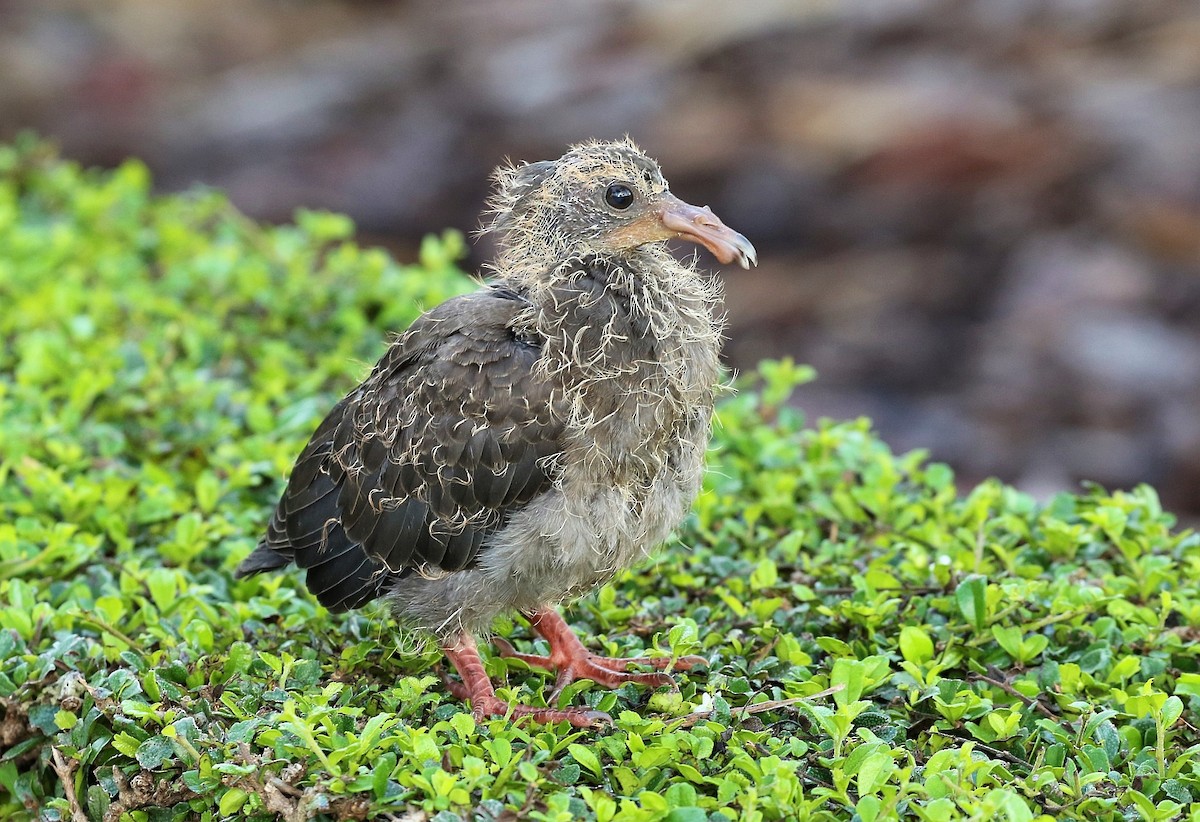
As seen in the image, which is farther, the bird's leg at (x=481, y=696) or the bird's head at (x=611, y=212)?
the bird's head at (x=611, y=212)

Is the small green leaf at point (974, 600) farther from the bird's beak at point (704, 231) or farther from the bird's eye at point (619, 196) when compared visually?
the bird's eye at point (619, 196)

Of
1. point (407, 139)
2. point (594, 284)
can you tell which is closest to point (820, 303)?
point (407, 139)

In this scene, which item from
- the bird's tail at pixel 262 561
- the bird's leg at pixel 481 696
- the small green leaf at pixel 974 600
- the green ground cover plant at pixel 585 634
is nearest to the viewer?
the green ground cover plant at pixel 585 634

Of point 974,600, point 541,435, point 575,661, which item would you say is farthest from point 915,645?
point 541,435

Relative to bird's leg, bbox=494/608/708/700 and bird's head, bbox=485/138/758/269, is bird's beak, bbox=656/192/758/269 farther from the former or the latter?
bird's leg, bbox=494/608/708/700

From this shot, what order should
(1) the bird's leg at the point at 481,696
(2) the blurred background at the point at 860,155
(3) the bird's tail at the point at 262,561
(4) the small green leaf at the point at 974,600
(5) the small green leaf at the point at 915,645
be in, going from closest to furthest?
(1) the bird's leg at the point at 481,696
(5) the small green leaf at the point at 915,645
(4) the small green leaf at the point at 974,600
(3) the bird's tail at the point at 262,561
(2) the blurred background at the point at 860,155

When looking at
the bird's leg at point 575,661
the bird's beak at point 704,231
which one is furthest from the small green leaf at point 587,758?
the bird's beak at point 704,231

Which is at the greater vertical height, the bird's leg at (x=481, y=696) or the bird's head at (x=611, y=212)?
the bird's head at (x=611, y=212)
